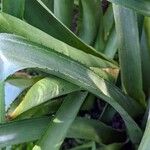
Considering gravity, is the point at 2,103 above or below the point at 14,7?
below

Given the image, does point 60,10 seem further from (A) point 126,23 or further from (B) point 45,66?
(B) point 45,66

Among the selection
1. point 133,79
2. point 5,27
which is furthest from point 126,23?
point 5,27

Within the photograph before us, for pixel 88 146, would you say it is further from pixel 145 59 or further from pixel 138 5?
pixel 138 5

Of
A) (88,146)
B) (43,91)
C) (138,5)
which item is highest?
(138,5)

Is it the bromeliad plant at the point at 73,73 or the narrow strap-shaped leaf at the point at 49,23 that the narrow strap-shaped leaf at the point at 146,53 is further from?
the narrow strap-shaped leaf at the point at 49,23

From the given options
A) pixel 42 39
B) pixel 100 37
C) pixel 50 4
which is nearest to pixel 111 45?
pixel 100 37
